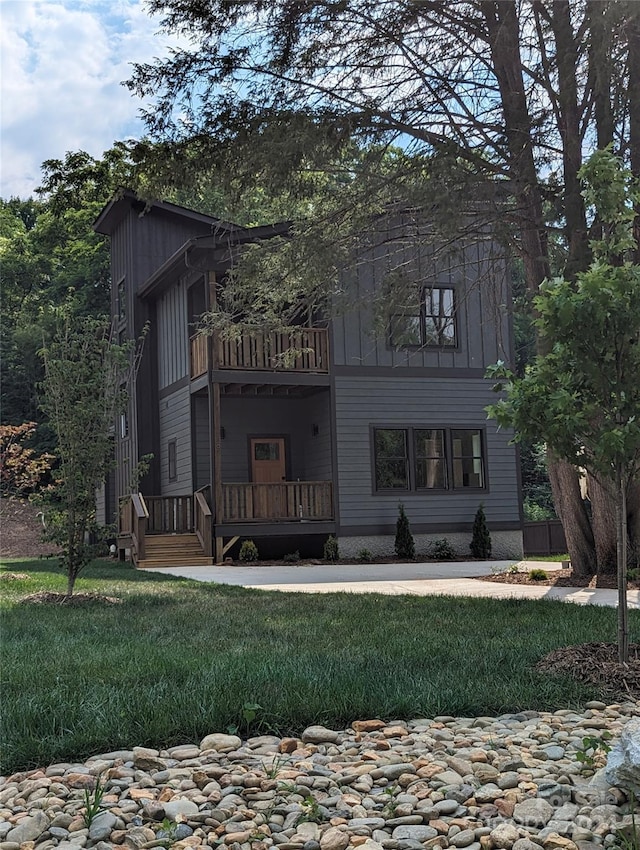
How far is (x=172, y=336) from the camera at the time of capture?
1991 cm

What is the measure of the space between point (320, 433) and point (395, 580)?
6.36m

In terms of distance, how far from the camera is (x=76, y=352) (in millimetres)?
9547

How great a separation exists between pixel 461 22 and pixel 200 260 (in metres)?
8.08

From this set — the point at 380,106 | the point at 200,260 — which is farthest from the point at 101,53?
the point at 200,260

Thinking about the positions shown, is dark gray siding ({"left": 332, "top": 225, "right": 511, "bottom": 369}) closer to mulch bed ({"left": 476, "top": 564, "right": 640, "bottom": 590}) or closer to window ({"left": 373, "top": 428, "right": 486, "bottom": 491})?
window ({"left": 373, "top": 428, "right": 486, "bottom": 491})

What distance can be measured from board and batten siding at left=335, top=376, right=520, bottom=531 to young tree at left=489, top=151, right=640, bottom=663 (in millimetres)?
12860

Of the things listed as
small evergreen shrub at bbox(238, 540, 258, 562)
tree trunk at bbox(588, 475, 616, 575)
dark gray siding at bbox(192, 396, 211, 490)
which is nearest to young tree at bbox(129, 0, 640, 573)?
tree trunk at bbox(588, 475, 616, 575)

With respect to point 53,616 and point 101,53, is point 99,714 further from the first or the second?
point 101,53

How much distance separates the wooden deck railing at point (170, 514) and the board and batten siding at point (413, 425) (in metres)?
3.19

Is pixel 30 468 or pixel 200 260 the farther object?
pixel 30 468

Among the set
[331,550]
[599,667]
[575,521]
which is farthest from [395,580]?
[599,667]

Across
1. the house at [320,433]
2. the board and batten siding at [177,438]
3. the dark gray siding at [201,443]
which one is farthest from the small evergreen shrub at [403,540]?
the board and batten siding at [177,438]

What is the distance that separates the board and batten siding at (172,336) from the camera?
19.0 metres

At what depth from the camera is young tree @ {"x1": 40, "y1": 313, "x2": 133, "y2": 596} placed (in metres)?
9.43
